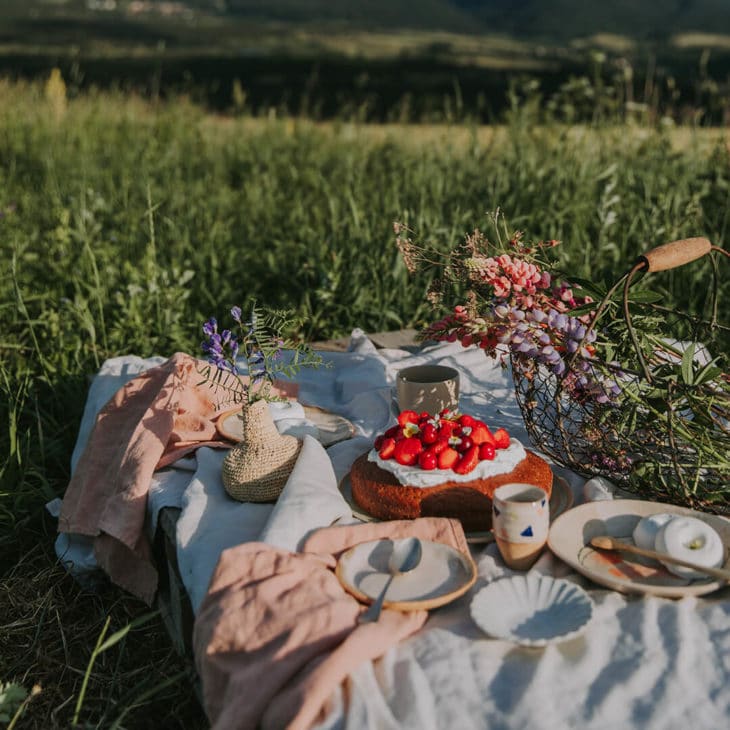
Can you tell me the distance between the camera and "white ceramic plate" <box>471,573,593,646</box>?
172cm

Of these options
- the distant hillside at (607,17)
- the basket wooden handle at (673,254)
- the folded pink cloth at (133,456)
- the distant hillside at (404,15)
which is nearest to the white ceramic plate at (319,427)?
the folded pink cloth at (133,456)

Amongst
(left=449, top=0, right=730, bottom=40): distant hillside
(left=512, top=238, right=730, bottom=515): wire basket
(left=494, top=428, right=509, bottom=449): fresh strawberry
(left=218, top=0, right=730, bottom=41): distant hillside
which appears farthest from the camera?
(left=218, top=0, right=730, bottom=41): distant hillside

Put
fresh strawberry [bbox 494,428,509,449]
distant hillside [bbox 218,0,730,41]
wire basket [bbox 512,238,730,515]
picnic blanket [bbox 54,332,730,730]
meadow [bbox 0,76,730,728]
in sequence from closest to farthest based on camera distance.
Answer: picnic blanket [bbox 54,332,730,730] < wire basket [bbox 512,238,730,515] < fresh strawberry [bbox 494,428,509,449] < meadow [bbox 0,76,730,728] < distant hillside [bbox 218,0,730,41]

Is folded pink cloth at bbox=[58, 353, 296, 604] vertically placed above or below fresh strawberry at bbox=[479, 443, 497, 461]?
below

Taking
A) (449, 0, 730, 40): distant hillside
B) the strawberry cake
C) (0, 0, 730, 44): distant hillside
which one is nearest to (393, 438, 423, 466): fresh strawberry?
the strawberry cake

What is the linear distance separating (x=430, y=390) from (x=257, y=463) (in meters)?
0.56

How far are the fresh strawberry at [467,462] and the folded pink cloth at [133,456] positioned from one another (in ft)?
2.71

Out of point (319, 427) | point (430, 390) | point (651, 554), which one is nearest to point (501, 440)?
point (430, 390)

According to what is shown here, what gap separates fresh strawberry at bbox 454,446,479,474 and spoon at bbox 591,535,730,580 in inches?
12.8

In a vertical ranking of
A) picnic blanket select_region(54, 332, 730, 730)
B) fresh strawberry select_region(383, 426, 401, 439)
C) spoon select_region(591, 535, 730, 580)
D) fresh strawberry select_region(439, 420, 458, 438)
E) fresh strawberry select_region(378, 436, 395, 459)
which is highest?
fresh strawberry select_region(439, 420, 458, 438)

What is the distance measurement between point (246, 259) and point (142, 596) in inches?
99.2

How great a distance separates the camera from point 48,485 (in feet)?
10.2

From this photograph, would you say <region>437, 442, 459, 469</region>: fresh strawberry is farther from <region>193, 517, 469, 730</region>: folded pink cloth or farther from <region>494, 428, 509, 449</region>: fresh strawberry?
<region>193, 517, 469, 730</region>: folded pink cloth

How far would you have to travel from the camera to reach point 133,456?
8.43ft
